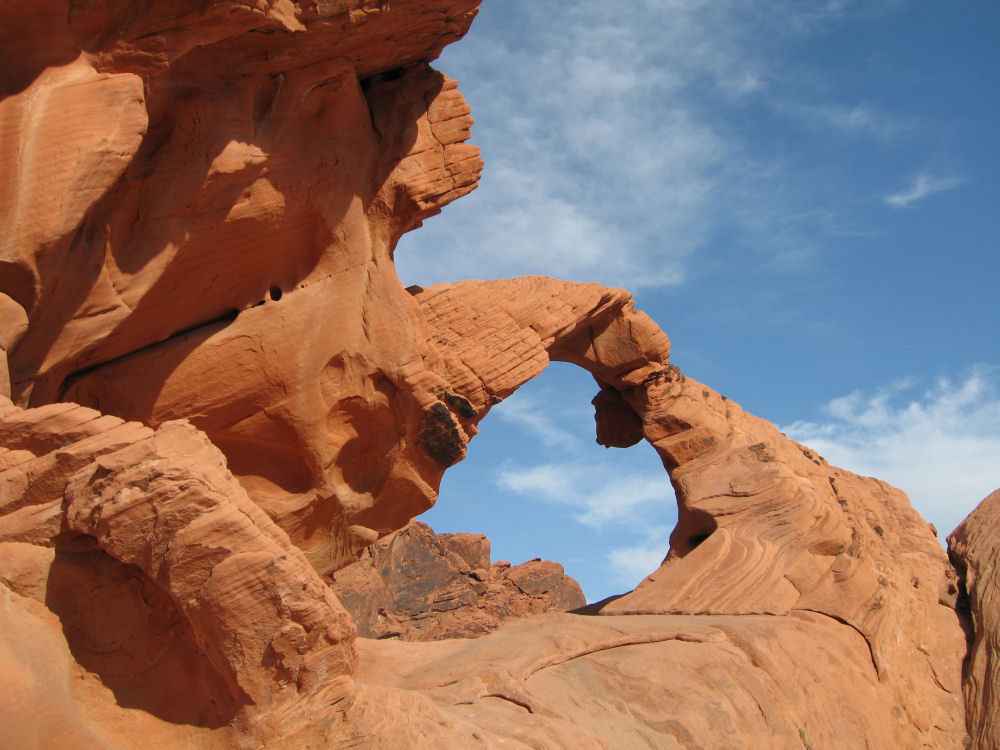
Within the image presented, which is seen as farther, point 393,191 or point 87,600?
point 393,191

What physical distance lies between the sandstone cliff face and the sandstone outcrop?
23.7ft

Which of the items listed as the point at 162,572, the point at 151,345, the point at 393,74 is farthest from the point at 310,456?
the point at 162,572

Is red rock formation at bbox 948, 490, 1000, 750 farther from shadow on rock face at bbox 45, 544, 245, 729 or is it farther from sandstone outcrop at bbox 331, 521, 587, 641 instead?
sandstone outcrop at bbox 331, 521, 587, 641

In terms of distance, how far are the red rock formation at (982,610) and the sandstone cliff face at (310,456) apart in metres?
0.04

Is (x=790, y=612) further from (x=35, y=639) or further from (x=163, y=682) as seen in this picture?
(x=35, y=639)

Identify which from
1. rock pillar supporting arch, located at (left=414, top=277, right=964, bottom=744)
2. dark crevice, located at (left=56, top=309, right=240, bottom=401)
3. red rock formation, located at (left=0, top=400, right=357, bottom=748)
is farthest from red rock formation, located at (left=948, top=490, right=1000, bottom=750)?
dark crevice, located at (left=56, top=309, right=240, bottom=401)

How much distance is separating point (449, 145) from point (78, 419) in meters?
4.50

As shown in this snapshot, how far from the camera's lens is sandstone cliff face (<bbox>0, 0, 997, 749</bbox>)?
16.7 ft

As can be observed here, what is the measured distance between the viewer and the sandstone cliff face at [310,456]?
5078 millimetres

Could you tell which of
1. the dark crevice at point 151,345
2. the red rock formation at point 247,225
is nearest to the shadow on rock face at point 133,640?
the red rock formation at point 247,225

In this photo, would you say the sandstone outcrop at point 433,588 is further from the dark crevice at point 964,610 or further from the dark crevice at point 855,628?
the dark crevice at point 855,628

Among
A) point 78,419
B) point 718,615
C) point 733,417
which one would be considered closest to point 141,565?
point 78,419

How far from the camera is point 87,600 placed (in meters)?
5.24

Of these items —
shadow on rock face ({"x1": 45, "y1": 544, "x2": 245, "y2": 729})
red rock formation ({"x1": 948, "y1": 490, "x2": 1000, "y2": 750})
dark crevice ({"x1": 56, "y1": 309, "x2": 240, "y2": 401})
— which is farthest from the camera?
red rock formation ({"x1": 948, "y1": 490, "x2": 1000, "y2": 750})
